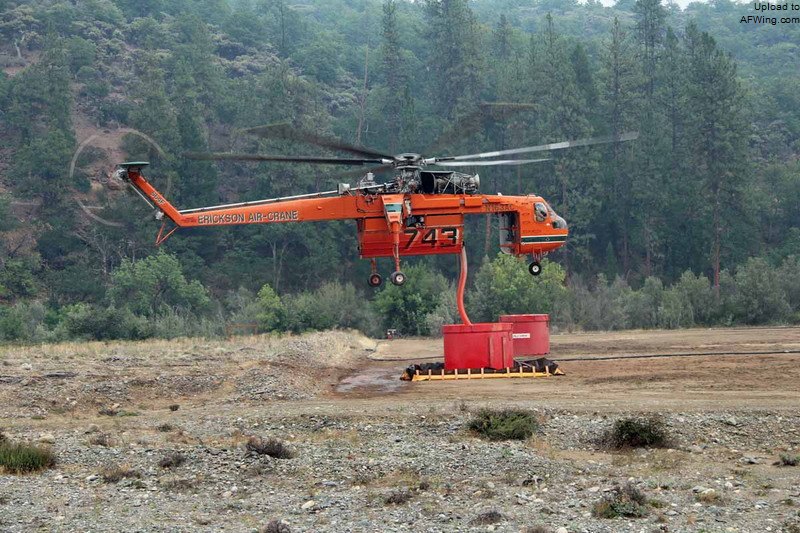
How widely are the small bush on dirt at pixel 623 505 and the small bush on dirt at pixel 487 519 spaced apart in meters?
1.23

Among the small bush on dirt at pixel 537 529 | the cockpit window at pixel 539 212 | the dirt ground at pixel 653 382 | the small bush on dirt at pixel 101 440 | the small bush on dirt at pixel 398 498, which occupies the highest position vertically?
the cockpit window at pixel 539 212

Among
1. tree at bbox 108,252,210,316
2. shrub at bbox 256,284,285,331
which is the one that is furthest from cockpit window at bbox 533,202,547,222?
tree at bbox 108,252,210,316

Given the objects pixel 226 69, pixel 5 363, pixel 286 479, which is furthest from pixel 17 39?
pixel 286 479

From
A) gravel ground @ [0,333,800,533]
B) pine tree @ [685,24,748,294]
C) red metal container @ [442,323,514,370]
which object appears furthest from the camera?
pine tree @ [685,24,748,294]

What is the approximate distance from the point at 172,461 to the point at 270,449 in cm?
157

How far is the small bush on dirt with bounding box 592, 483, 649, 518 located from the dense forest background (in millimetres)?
45842

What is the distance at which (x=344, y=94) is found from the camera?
12475cm

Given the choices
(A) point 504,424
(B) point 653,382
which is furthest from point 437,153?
(A) point 504,424

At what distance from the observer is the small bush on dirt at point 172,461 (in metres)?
18.2

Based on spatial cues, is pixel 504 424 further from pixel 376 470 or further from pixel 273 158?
pixel 273 158

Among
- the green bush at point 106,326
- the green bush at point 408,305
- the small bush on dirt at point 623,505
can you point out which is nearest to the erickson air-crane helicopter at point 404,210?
the small bush on dirt at point 623,505

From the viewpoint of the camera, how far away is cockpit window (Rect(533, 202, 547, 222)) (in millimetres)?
33469

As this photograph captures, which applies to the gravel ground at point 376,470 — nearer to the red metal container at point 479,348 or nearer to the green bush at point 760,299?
the red metal container at point 479,348

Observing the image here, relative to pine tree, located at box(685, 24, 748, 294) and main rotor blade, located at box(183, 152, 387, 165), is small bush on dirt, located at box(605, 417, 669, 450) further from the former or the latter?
pine tree, located at box(685, 24, 748, 294)
